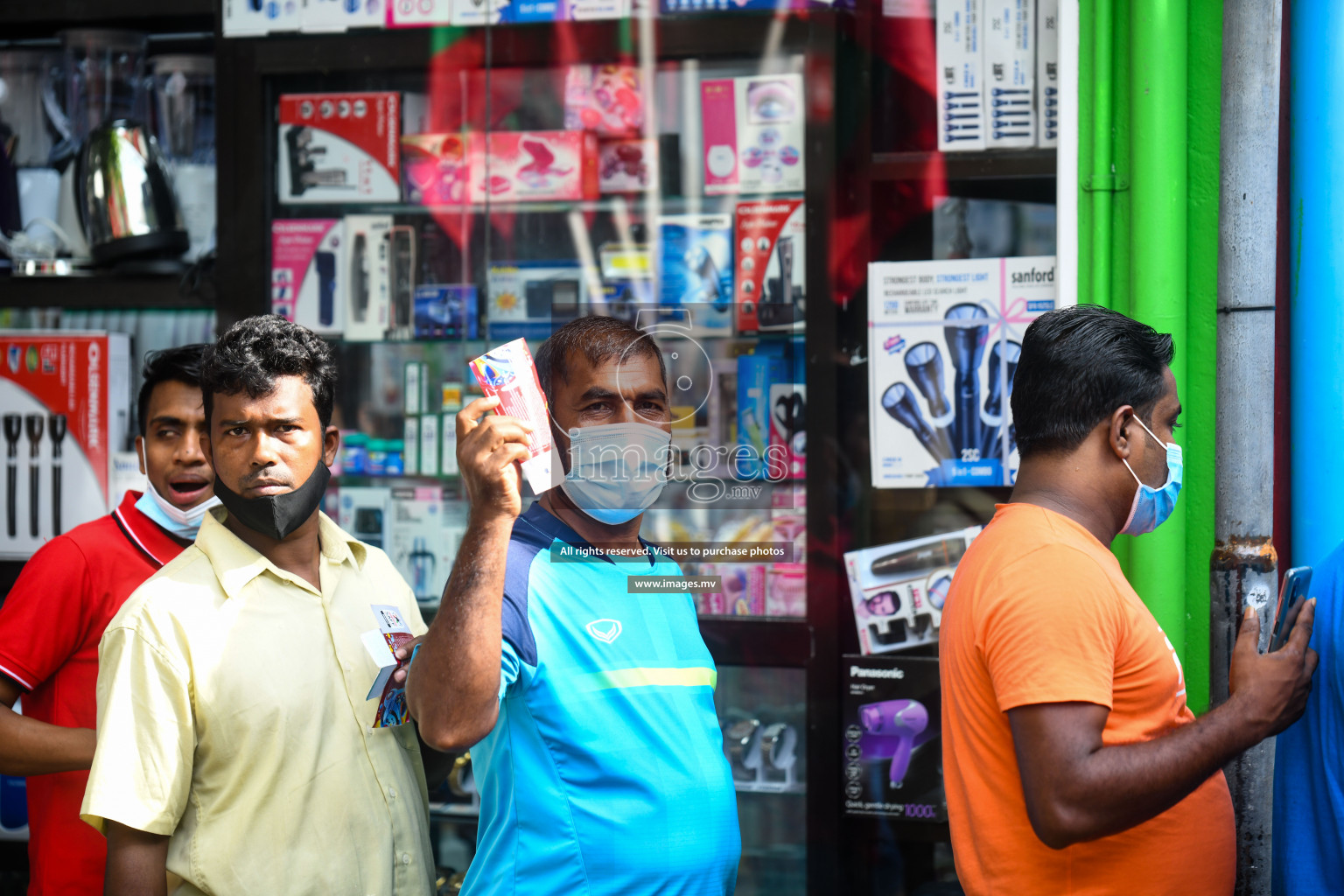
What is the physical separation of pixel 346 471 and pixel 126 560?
4.15ft

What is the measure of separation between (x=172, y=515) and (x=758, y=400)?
1.61 metres

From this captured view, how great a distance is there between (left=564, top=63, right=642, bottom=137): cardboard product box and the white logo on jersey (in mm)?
2049

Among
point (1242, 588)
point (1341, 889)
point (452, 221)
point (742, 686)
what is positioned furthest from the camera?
point (452, 221)

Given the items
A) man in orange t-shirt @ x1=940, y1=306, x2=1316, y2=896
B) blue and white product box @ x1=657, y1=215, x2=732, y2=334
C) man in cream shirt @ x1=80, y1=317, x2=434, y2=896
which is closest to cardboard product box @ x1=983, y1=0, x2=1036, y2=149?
blue and white product box @ x1=657, y1=215, x2=732, y2=334

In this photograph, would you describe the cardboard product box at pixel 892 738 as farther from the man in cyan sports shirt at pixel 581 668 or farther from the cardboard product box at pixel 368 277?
the cardboard product box at pixel 368 277

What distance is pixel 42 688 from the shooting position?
2.08m

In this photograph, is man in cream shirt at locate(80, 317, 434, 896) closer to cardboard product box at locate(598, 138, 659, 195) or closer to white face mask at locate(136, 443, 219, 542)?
white face mask at locate(136, 443, 219, 542)

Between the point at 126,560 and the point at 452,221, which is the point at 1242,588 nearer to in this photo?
the point at 126,560

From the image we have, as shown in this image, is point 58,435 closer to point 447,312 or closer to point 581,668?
point 447,312

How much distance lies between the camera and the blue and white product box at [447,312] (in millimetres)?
3314

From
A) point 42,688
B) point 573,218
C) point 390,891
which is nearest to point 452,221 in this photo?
point 573,218

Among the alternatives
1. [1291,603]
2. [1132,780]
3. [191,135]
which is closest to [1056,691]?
[1132,780]

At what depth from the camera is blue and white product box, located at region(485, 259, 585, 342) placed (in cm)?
330

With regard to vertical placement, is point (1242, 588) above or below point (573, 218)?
below
